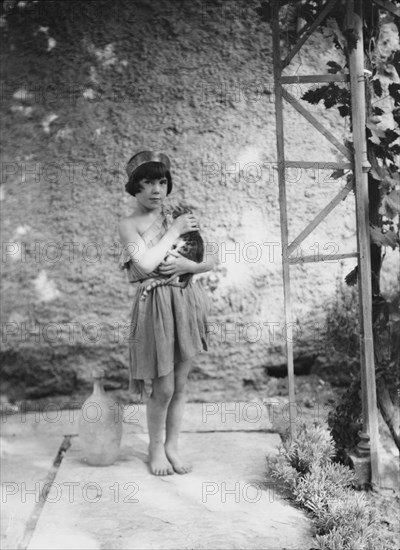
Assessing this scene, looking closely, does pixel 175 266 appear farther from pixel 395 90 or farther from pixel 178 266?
pixel 395 90

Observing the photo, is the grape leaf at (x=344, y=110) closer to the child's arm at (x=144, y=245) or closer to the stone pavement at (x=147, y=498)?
the child's arm at (x=144, y=245)

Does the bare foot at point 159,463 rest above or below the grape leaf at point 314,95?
below

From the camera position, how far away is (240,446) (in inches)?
161

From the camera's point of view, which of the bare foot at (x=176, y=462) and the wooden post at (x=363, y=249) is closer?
the wooden post at (x=363, y=249)

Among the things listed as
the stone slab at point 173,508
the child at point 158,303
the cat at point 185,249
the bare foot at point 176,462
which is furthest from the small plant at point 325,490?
the cat at point 185,249

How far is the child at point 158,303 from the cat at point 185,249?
0.09 ft

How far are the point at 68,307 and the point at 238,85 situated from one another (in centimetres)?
216

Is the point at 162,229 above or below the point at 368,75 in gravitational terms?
below

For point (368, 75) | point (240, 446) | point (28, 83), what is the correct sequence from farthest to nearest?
1. point (28, 83)
2. point (240, 446)
3. point (368, 75)

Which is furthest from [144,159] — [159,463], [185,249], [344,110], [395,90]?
[159,463]

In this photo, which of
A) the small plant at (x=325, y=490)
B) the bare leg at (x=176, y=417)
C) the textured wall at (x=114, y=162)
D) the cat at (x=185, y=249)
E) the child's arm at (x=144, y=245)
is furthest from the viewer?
the textured wall at (x=114, y=162)

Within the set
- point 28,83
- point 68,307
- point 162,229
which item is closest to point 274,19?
point 162,229

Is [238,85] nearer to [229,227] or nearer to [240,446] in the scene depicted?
[229,227]

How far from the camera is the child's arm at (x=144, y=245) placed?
3451mm
